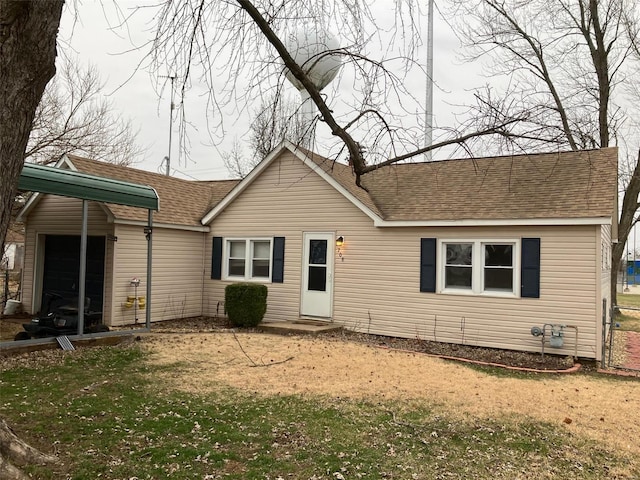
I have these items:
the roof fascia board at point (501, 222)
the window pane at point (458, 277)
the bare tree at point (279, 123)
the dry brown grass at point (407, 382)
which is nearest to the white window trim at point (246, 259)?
the roof fascia board at point (501, 222)

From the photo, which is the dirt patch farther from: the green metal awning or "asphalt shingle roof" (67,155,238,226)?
"asphalt shingle roof" (67,155,238,226)

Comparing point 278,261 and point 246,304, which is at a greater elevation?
point 278,261

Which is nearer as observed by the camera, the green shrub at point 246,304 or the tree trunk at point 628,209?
the green shrub at point 246,304

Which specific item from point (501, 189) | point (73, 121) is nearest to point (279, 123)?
point (501, 189)

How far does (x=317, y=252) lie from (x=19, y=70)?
33.1 feet

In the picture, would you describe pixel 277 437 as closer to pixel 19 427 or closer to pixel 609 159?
pixel 19 427

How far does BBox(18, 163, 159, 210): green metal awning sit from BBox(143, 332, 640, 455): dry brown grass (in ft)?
9.89

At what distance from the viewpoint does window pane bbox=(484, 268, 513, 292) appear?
34.9 feet

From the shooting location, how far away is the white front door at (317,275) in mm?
12828

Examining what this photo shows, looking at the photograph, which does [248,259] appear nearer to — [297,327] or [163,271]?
[163,271]

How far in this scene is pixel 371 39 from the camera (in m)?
4.94

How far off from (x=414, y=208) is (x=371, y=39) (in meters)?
7.36

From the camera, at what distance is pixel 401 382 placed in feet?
24.5

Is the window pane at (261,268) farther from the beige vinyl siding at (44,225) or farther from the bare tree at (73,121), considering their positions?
the bare tree at (73,121)
